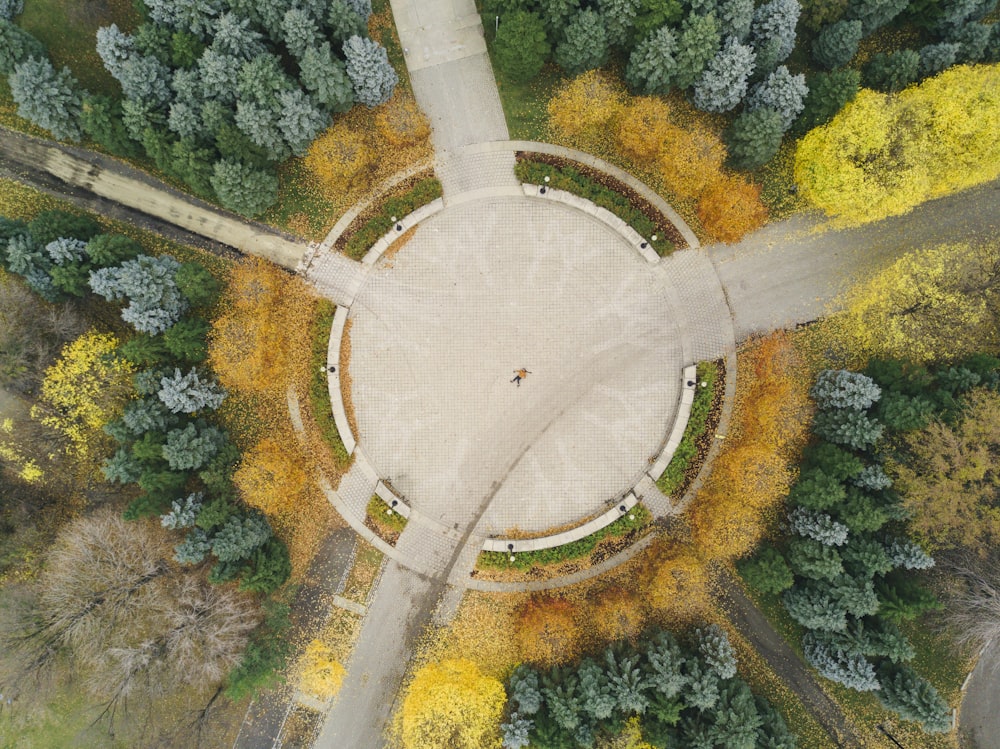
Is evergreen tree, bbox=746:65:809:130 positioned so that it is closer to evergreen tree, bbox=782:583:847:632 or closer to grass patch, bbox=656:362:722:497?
grass patch, bbox=656:362:722:497

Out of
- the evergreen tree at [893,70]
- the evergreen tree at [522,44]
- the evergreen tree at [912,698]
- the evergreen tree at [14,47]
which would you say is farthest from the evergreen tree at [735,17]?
the evergreen tree at [14,47]

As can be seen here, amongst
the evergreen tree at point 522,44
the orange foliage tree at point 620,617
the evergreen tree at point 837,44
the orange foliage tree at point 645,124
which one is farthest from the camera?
the orange foliage tree at point 620,617

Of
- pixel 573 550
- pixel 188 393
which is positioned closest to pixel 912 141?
pixel 573 550

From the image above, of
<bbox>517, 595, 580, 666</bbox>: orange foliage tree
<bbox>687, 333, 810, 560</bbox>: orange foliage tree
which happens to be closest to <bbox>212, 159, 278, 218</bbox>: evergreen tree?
<bbox>517, 595, 580, 666</bbox>: orange foliage tree

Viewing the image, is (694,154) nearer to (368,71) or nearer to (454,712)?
(368,71)

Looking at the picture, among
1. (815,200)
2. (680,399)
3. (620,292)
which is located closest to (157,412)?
(620,292)

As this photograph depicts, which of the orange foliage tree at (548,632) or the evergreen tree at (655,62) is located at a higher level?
the evergreen tree at (655,62)

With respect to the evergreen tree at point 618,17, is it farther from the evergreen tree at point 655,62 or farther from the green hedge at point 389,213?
the green hedge at point 389,213
